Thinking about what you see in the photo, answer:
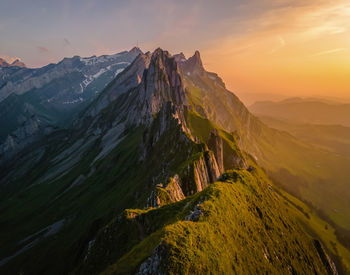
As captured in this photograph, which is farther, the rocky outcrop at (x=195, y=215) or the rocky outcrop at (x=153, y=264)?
the rocky outcrop at (x=195, y=215)

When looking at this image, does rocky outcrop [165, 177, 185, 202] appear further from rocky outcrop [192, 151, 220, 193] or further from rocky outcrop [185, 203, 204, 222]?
rocky outcrop [185, 203, 204, 222]

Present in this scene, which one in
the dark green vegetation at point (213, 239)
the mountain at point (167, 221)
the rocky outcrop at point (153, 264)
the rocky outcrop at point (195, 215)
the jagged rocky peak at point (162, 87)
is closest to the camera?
the rocky outcrop at point (153, 264)

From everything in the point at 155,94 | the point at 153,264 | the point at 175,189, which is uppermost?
the point at 155,94

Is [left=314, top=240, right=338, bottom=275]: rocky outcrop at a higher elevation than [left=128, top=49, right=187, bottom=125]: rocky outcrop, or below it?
below

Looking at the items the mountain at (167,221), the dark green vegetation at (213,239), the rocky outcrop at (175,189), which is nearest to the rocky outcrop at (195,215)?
the mountain at (167,221)

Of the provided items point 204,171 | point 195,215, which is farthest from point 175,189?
point 195,215

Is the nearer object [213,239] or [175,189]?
[213,239]

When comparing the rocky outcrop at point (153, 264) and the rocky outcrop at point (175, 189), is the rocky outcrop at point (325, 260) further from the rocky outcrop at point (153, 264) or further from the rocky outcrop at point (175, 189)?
the rocky outcrop at point (153, 264)

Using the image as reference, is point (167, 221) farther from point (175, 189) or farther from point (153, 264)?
point (175, 189)

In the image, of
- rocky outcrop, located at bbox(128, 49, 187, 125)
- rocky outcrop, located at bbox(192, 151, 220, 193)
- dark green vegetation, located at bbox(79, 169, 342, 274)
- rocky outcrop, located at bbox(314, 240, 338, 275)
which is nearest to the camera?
dark green vegetation, located at bbox(79, 169, 342, 274)

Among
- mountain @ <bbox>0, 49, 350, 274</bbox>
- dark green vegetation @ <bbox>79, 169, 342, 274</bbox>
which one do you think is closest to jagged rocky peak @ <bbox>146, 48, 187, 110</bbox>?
mountain @ <bbox>0, 49, 350, 274</bbox>

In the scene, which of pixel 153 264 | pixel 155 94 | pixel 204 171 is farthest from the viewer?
pixel 155 94

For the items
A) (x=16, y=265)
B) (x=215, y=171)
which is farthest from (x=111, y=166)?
(x=215, y=171)
